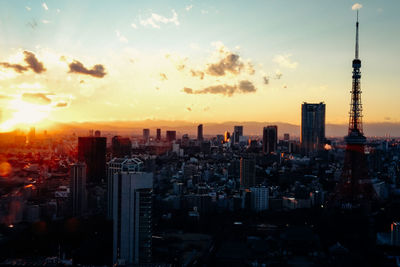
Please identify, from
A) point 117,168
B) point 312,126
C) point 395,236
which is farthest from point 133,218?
point 312,126

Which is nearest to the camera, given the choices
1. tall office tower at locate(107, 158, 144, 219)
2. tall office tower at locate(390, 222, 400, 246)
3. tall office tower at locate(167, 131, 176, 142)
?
tall office tower at locate(107, 158, 144, 219)

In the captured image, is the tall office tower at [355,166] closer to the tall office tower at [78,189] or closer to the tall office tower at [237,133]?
the tall office tower at [78,189]

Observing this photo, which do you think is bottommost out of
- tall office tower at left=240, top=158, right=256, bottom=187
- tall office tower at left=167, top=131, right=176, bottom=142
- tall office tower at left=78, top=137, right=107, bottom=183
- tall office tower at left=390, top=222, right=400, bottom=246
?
tall office tower at left=390, top=222, right=400, bottom=246

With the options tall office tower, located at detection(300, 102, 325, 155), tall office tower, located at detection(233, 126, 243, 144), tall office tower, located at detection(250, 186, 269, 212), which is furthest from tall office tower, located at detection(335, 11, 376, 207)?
tall office tower, located at detection(233, 126, 243, 144)

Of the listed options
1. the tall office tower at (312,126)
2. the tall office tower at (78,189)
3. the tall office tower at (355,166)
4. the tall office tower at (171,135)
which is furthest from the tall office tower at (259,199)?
the tall office tower at (171,135)

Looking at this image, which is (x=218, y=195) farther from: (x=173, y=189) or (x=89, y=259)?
(x=89, y=259)

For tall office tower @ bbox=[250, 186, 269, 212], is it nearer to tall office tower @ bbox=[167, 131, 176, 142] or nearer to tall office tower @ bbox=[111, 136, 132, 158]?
tall office tower @ bbox=[111, 136, 132, 158]

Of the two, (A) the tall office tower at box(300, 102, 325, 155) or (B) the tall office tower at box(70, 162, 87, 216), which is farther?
(A) the tall office tower at box(300, 102, 325, 155)

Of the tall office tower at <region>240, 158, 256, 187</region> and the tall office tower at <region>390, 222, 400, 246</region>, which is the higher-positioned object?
the tall office tower at <region>240, 158, 256, 187</region>
